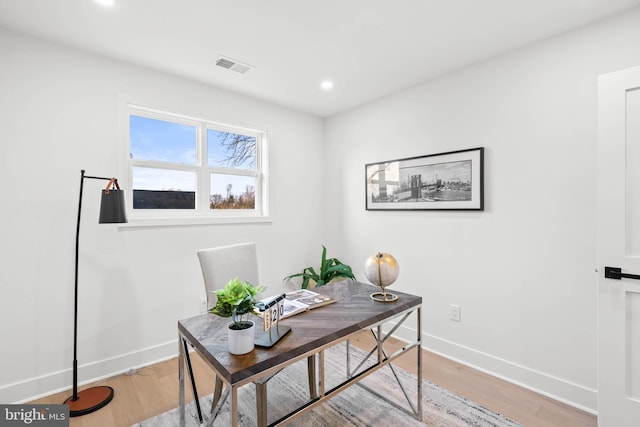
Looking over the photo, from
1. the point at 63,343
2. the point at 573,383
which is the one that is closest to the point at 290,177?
the point at 63,343

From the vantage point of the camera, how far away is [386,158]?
3.19 meters

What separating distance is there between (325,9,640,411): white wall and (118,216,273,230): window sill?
4.97ft

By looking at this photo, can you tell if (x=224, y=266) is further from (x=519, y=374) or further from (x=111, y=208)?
(x=519, y=374)

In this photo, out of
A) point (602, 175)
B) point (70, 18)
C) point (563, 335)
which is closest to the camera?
point (602, 175)

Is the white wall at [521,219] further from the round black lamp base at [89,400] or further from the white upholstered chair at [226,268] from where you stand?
the round black lamp base at [89,400]

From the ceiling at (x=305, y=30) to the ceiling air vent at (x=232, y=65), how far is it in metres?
0.05

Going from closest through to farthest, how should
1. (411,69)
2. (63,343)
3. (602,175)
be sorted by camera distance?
(602,175), (63,343), (411,69)

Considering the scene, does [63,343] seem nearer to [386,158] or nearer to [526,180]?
[386,158]

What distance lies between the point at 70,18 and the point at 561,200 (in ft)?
11.3

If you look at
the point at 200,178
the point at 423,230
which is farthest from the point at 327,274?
the point at 200,178

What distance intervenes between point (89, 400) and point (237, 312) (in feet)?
5.69

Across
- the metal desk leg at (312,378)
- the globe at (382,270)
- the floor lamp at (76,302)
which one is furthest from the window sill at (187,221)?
the globe at (382,270)

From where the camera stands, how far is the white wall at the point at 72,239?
2041mm

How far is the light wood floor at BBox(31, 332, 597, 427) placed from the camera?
6.20ft
